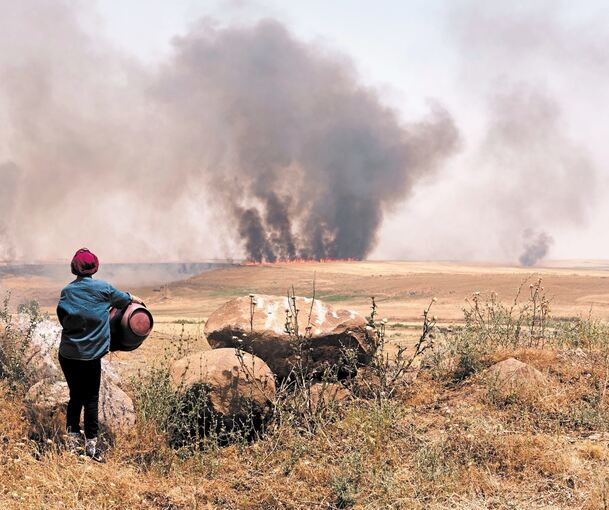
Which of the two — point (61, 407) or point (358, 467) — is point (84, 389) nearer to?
point (61, 407)

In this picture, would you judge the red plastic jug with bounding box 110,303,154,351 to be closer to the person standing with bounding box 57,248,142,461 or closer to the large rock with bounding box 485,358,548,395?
the person standing with bounding box 57,248,142,461

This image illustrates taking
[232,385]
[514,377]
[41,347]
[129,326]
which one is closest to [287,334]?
[232,385]

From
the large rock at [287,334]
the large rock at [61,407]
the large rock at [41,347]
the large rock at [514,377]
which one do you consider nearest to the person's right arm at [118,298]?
the large rock at [61,407]

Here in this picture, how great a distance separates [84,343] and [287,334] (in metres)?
2.49

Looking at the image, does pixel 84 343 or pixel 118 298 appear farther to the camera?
pixel 118 298

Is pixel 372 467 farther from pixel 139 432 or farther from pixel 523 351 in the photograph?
pixel 523 351

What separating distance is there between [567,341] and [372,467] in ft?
18.4

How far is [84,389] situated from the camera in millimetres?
5277

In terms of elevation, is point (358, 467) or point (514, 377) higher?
point (514, 377)

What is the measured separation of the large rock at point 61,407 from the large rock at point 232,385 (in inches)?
23.5

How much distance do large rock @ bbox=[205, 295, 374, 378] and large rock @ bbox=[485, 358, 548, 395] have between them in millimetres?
1571

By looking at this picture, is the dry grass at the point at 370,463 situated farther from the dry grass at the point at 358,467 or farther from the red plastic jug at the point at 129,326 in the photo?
the red plastic jug at the point at 129,326

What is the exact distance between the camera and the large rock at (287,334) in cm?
688

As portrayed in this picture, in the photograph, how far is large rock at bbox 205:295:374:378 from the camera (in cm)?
688
